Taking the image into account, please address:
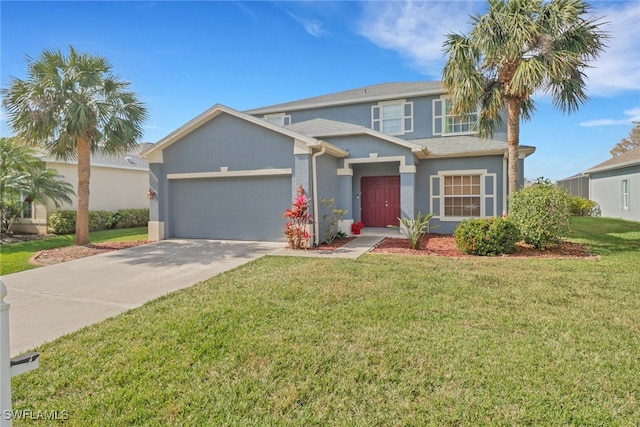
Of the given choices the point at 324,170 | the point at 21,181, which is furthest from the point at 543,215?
the point at 21,181

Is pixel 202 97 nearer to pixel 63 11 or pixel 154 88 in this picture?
pixel 154 88

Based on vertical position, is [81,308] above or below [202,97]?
below

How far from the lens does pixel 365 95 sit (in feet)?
52.4

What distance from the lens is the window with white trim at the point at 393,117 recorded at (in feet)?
49.5

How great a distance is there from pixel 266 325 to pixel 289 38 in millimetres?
11345

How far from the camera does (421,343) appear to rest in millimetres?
3887

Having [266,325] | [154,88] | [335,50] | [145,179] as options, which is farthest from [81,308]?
[145,179]

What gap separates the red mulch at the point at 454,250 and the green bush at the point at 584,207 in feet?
47.0

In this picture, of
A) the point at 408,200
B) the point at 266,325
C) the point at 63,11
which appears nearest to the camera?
the point at 266,325

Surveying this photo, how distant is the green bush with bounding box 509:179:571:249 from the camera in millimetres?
9133

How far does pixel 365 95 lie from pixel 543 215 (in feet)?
32.2

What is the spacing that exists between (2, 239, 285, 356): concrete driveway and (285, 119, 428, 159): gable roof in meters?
5.29

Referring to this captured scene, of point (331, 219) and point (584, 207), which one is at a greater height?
point (584, 207)

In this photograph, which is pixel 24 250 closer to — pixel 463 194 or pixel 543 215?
pixel 463 194
